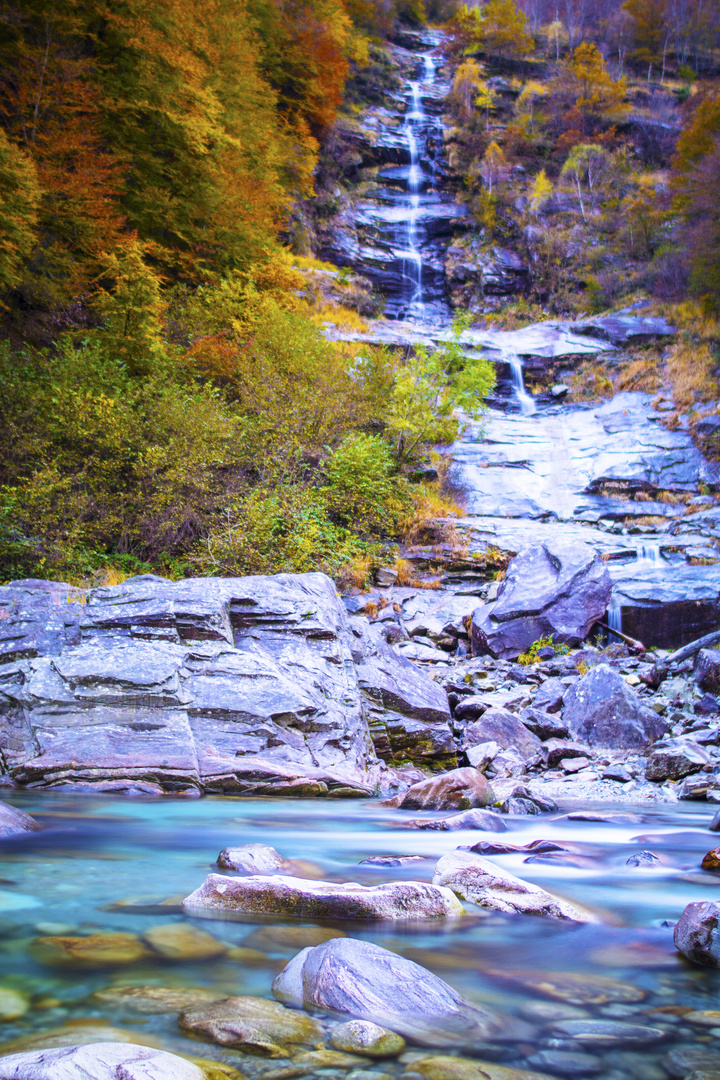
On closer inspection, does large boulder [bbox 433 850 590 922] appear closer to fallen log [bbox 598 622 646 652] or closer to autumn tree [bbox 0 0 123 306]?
fallen log [bbox 598 622 646 652]

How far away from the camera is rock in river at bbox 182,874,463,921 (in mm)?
2432

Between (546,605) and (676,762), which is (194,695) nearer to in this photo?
(676,762)

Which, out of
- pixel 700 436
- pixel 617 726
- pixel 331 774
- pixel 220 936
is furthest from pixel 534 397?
pixel 220 936

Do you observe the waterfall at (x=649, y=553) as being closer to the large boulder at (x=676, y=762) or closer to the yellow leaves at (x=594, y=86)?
the large boulder at (x=676, y=762)

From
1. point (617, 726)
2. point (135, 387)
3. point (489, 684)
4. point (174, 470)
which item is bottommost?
point (489, 684)

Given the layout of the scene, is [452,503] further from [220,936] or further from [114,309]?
[220,936]

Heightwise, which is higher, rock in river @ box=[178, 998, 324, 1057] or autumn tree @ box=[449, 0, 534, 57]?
autumn tree @ box=[449, 0, 534, 57]

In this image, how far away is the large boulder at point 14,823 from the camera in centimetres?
352

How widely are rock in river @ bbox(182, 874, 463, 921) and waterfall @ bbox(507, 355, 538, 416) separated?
2051 cm

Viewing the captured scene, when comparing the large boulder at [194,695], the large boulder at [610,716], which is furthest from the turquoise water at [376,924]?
the large boulder at [610,716]

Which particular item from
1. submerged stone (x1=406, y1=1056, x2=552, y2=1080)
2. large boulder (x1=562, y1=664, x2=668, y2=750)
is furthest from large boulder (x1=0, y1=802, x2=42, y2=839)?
large boulder (x1=562, y1=664, x2=668, y2=750)

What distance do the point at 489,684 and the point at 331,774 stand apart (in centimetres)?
351

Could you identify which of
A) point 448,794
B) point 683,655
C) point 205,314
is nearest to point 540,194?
point 205,314

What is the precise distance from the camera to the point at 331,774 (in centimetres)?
568
